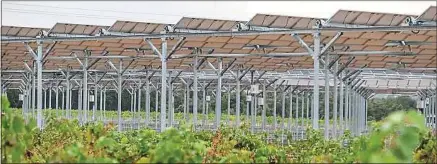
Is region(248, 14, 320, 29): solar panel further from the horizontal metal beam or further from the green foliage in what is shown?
the green foliage

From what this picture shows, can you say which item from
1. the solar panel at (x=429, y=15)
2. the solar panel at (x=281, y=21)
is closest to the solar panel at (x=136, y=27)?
the solar panel at (x=281, y=21)

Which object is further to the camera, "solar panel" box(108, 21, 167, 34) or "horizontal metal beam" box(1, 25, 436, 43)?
"solar panel" box(108, 21, 167, 34)

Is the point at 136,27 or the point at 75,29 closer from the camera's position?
the point at 136,27

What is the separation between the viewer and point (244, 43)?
16.3 m

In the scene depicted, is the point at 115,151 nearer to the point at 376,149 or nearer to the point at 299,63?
the point at 376,149

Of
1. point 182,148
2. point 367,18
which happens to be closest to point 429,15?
point 367,18

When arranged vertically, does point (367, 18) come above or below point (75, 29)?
below

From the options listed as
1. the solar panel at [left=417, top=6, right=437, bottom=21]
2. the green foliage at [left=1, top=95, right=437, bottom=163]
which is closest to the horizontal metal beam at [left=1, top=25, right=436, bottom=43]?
the solar panel at [left=417, top=6, right=437, bottom=21]

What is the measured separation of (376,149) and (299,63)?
1848 centimetres

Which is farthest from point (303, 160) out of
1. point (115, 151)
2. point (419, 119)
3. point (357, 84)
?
point (357, 84)

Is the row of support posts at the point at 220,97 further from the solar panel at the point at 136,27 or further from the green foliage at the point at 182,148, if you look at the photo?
the green foliage at the point at 182,148

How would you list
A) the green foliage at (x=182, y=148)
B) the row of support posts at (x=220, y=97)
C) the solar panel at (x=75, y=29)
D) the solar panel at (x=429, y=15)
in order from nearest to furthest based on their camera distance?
the green foliage at (x=182, y=148)
the solar panel at (x=429, y=15)
the row of support posts at (x=220, y=97)
the solar panel at (x=75, y=29)

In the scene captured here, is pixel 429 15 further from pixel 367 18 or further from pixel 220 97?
pixel 220 97

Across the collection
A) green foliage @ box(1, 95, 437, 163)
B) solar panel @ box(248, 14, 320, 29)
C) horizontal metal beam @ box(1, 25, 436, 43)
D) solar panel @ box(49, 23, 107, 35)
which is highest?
solar panel @ box(49, 23, 107, 35)
